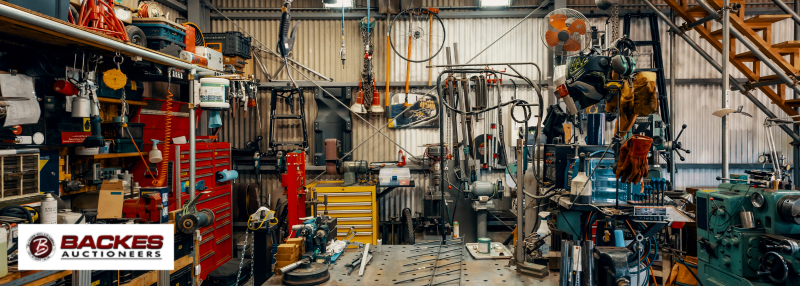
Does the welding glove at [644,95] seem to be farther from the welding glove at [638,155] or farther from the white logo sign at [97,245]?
the white logo sign at [97,245]

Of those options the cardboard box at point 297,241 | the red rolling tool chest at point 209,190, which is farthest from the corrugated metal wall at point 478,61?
the cardboard box at point 297,241

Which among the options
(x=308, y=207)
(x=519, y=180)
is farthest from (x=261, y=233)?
(x=519, y=180)

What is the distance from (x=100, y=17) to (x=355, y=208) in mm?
2932

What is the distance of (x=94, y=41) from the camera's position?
2.39 m

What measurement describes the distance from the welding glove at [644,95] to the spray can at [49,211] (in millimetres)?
3643

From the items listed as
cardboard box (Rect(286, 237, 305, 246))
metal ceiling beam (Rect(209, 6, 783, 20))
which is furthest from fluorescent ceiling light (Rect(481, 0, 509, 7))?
cardboard box (Rect(286, 237, 305, 246))

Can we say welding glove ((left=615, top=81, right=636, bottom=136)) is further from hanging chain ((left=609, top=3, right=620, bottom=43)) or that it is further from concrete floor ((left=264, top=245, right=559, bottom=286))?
hanging chain ((left=609, top=3, right=620, bottom=43))

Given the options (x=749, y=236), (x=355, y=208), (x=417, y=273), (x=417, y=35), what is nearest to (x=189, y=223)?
(x=355, y=208)

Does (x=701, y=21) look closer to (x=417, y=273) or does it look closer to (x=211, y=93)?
(x=417, y=273)

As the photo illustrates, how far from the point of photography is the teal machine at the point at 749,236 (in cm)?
217

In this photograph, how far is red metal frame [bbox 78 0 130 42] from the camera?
8.62ft

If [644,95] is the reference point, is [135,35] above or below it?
above

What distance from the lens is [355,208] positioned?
14.8 ft

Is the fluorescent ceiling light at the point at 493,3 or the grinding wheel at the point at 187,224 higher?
the fluorescent ceiling light at the point at 493,3
